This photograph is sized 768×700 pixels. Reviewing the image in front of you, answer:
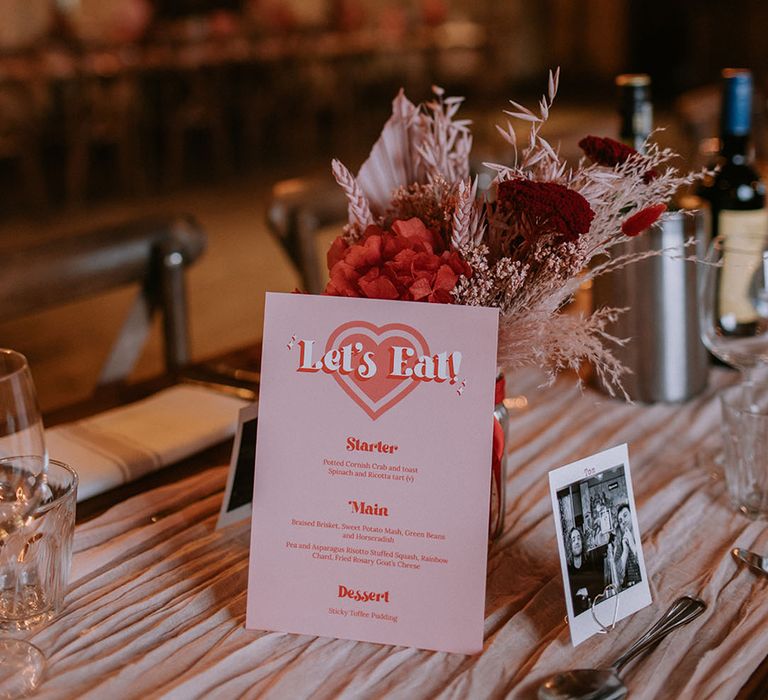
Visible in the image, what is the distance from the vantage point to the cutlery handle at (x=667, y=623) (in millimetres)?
726

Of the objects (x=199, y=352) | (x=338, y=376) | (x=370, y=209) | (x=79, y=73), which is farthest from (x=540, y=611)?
(x=79, y=73)

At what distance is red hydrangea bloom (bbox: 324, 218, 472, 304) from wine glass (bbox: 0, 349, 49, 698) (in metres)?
0.27

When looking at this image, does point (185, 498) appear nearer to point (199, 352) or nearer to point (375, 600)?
point (375, 600)

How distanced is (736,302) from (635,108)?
0.91ft

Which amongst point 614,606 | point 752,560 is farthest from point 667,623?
point 752,560

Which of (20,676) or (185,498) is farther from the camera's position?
(185,498)

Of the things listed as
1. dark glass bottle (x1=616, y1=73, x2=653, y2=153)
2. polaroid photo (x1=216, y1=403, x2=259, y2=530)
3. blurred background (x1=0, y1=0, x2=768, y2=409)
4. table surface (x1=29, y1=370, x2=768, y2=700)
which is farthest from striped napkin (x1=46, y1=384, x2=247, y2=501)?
blurred background (x1=0, y1=0, x2=768, y2=409)

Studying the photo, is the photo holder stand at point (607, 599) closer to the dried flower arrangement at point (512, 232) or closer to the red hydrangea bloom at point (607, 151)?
the dried flower arrangement at point (512, 232)

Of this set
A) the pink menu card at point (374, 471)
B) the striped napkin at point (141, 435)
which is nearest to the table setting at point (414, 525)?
the pink menu card at point (374, 471)

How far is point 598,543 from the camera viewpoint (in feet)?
2.60

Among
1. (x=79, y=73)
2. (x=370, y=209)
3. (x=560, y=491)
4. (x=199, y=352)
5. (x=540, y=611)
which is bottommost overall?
(x=199, y=352)

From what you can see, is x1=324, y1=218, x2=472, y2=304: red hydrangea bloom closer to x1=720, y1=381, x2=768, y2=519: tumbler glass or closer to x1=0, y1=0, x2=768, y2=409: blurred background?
x1=720, y1=381, x2=768, y2=519: tumbler glass

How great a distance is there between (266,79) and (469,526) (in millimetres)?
8062

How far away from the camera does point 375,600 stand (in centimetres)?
77
